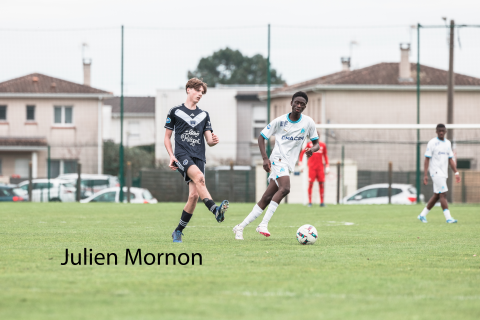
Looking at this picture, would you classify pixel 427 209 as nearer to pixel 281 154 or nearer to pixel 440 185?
pixel 440 185

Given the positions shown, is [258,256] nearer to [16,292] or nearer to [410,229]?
[16,292]

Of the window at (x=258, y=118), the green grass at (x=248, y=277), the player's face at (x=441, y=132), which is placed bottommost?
the green grass at (x=248, y=277)

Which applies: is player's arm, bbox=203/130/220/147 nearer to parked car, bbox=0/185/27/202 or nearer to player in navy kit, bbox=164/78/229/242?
player in navy kit, bbox=164/78/229/242

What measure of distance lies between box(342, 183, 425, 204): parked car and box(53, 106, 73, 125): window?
14358mm

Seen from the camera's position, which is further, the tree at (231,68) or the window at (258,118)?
the tree at (231,68)

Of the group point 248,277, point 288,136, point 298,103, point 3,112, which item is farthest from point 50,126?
point 248,277

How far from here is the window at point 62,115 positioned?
33.1m

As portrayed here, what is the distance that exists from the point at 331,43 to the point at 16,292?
19365 mm

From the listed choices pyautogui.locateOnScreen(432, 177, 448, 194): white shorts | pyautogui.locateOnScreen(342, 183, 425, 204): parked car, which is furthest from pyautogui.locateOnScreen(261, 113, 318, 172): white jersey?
pyautogui.locateOnScreen(342, 183, 425, 204): parked car

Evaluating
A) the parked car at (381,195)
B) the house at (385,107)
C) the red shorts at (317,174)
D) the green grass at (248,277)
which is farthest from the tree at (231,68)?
the green grass at (248,277)

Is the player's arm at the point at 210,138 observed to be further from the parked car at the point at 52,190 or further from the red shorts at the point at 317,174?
the parked car at the point at 52,190

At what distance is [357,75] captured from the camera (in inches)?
1325

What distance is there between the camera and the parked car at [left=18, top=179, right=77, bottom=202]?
24.7m

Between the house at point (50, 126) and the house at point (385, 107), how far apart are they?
8.17 metres
